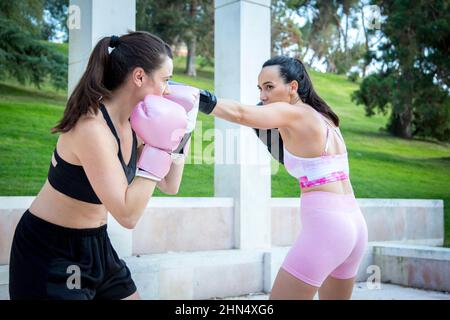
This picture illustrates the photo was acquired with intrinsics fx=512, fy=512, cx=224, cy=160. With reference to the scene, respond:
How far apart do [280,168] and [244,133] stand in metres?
6.26

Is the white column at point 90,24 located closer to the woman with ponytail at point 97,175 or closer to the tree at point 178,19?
the woman with ponytail at point 97,175

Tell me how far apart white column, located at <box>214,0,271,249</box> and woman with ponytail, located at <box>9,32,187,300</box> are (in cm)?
339

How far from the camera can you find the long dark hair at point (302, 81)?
8.75ft

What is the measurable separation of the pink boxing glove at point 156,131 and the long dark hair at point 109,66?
14 cm

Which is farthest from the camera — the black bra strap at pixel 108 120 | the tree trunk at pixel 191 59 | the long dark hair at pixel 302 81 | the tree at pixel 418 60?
the tree trunk at pixel 191 59

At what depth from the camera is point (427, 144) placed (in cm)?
1723

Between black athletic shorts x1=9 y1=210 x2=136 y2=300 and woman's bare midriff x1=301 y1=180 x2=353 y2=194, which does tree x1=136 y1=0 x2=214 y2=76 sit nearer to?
woman's bare midriff x1=301 y1=180 x2=353 y2=194

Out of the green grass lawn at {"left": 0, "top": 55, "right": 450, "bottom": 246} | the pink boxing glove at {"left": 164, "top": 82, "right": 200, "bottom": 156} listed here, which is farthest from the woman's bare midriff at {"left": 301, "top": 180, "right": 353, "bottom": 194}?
the green grass lawn at {"left": 0, "top": 55, "right": 450, "bottom": 246}

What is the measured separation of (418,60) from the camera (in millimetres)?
13172

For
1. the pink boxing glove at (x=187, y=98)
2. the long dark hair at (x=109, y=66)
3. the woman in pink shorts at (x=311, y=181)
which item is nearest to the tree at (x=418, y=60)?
the woman in pink shorts at (x=311, y=181)

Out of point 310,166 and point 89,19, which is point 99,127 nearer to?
point 310,166

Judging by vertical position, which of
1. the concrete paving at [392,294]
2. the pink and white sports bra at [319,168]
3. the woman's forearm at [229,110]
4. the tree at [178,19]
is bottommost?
the concrete paving at [392,294]

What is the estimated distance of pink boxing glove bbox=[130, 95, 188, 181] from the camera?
1.96 meters

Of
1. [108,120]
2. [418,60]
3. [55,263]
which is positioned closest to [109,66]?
[108,120]
